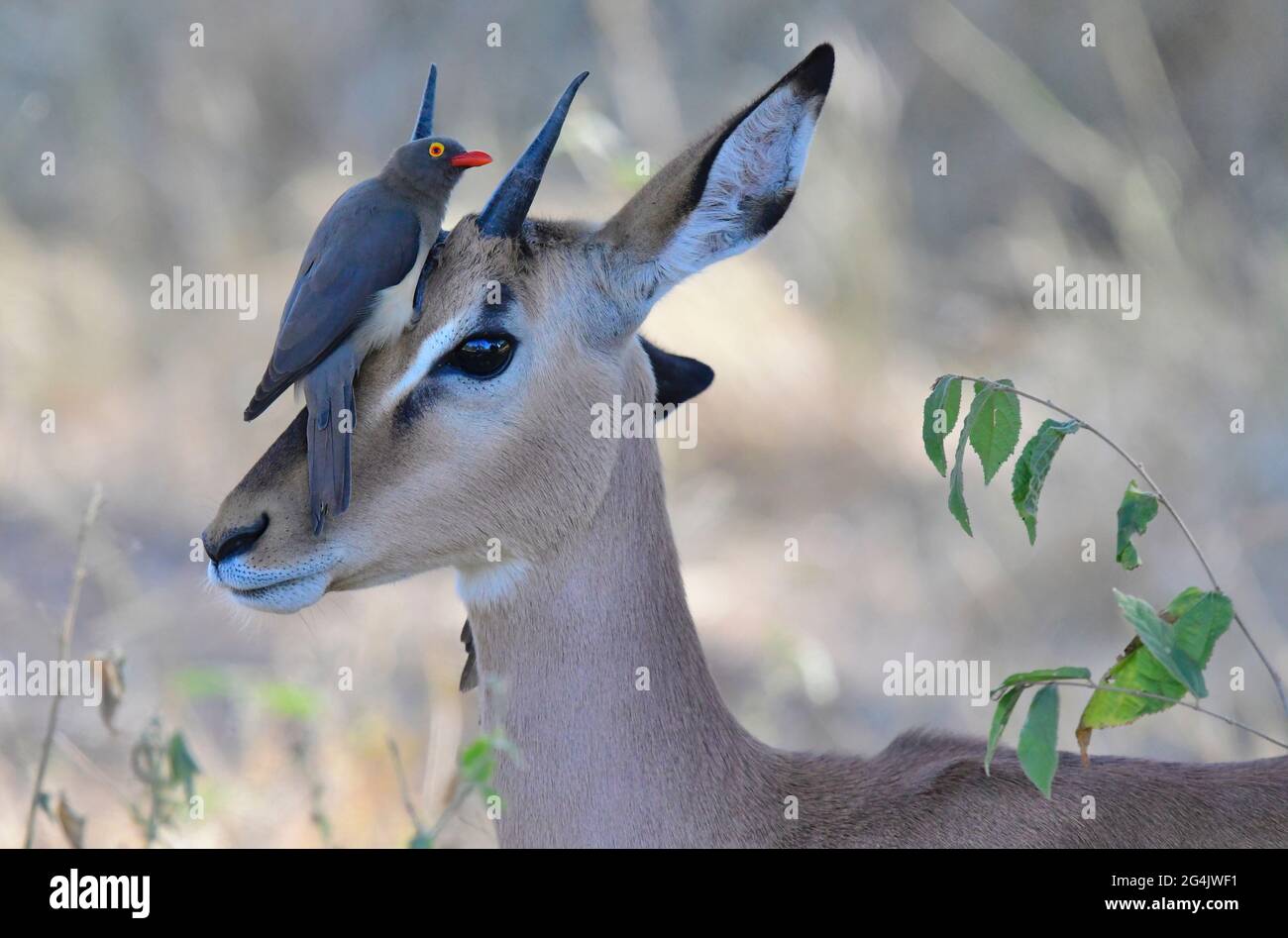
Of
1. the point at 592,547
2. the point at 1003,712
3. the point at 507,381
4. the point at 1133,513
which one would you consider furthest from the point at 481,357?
the point at 1133,513

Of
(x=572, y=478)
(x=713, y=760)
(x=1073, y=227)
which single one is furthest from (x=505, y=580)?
(x=1073, y=227)

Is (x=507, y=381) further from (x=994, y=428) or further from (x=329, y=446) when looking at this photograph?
(x=994, y=428)

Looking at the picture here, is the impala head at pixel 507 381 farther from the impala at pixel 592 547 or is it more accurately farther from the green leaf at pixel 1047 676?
the green leaf at pixel 1047 676

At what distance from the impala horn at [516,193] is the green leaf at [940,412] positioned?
95cm

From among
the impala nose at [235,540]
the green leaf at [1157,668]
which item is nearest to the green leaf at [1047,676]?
the green leaf at [1157,668]

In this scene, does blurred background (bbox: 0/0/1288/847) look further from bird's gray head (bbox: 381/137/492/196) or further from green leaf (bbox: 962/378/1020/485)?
green leaf (bbox: 962/378/1020/485)

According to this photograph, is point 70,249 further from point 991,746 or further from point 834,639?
point 991,746

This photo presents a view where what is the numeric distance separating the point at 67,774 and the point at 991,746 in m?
5.10

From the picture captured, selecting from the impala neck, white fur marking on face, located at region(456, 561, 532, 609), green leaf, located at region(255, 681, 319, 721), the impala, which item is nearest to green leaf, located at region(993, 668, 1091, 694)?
the impala

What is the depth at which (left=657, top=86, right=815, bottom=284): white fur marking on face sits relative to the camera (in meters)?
3.45

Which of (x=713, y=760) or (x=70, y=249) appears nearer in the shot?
(x=713, y=760)

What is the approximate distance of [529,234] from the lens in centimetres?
361

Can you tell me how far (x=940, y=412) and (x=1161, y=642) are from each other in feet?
2.13

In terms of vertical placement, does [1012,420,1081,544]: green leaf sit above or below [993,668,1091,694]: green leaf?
above
